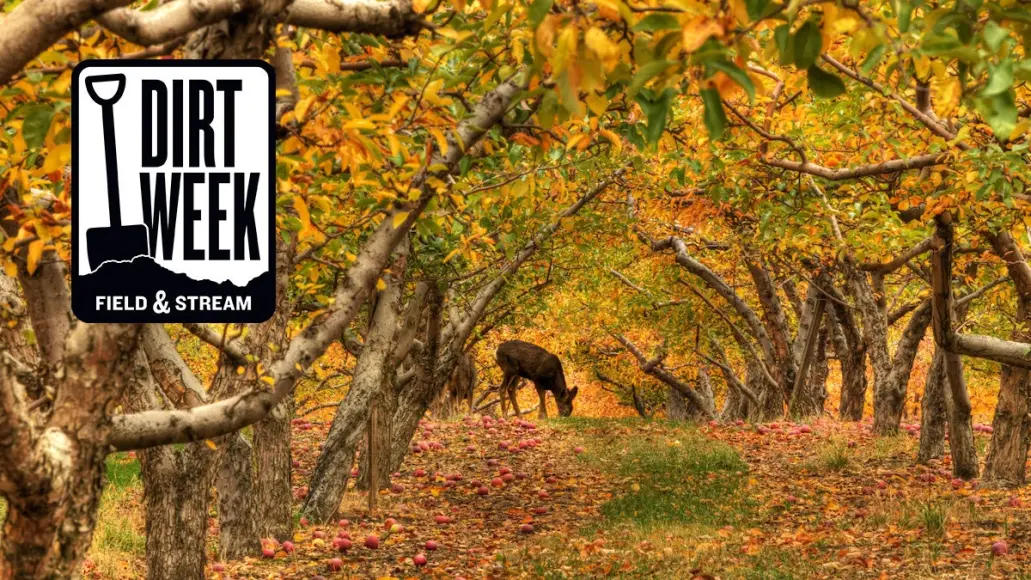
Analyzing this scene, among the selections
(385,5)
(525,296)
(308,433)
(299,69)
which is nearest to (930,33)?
(385,5)

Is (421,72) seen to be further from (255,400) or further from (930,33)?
(930,33)

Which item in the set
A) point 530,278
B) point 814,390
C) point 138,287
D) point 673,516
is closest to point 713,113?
point 138,287

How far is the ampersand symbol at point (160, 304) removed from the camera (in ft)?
11.9

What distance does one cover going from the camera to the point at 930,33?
3141 mm

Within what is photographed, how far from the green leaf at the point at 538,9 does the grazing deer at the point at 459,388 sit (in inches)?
1013

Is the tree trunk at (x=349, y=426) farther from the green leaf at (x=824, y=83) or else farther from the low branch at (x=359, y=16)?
the green leaf at (x=824, y=83)

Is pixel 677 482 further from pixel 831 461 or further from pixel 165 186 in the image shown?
pixel 165 186

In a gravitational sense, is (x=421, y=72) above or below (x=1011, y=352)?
above

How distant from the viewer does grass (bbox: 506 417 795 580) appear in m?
8.53

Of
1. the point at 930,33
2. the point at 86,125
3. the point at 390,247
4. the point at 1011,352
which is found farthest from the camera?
the point at 1011,352

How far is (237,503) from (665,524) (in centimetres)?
450

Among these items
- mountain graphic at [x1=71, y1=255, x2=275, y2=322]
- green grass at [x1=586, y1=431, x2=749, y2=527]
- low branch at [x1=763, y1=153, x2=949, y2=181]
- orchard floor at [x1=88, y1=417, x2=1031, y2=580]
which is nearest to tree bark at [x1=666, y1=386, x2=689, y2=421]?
green grass at [x1=586, y1=431, x2=749, y2=527]

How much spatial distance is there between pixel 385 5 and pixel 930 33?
2.35 meters

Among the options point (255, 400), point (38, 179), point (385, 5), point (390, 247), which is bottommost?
point (255, 400)
